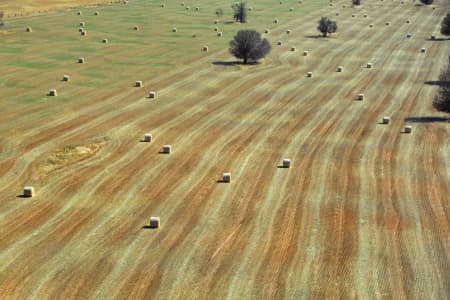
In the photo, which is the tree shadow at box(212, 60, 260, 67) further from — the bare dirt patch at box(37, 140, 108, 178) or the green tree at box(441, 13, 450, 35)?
the green tree at box(441, 13, 450, 35)

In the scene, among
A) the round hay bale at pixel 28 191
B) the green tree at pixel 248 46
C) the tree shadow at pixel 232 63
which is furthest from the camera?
the tree shadow at pixel 232 63

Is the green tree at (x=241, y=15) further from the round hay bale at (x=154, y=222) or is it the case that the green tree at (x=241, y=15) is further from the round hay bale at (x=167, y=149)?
the round hay bale at (x=154, y=222)

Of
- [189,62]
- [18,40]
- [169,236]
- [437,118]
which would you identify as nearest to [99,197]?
[169,236]

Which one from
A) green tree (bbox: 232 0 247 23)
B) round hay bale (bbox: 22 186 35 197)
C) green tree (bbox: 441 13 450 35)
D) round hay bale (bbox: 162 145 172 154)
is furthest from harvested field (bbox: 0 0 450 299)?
green tree (bbox: 232 0 247 23)

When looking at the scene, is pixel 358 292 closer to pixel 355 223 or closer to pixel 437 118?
pixel 355 223

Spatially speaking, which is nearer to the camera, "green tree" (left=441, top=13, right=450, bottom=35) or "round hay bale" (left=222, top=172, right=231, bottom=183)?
"round hay bale" (left=222, top=172, right=231, bottom=183)

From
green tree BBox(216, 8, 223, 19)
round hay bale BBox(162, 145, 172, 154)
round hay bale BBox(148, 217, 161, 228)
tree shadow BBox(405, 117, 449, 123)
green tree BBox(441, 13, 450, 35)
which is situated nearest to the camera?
round hay bale BBox(148, 217, 161, 228)

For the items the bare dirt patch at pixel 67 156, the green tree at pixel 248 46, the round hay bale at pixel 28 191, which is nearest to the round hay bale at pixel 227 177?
the bare dirt patch at pixel 67 156
